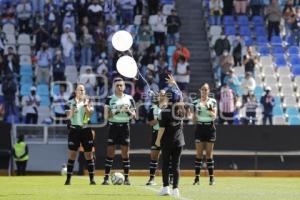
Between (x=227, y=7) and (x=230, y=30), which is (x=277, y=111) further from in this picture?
(x=227, y=7)

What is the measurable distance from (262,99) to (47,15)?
1029cm

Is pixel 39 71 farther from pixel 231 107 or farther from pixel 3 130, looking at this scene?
pixel 231 107

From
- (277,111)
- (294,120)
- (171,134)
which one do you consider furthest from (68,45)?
(171,134)

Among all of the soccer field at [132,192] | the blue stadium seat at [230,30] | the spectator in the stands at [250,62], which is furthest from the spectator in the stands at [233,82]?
the soccer field at [132,192]

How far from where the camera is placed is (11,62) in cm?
3731

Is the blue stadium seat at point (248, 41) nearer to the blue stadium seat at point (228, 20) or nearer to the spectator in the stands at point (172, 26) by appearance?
the blue stadium seat at point (228, 20)

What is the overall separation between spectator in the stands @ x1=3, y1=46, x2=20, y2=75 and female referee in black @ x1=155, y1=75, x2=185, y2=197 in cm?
1819

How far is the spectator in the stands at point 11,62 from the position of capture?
36.9 meters

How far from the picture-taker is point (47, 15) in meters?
39.5

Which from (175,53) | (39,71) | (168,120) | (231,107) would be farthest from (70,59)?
(168,120)

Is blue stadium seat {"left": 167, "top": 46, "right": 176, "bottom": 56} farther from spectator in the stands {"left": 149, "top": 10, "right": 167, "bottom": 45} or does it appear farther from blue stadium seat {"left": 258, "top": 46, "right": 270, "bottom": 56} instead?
blue stadium seat {"left": 258, "top": 46, "right": 270, "bottom": 56}

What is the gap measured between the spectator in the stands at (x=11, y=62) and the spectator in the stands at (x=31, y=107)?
168 centimetres

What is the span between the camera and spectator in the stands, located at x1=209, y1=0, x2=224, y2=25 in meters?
40.7

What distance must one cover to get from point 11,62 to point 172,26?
270 inches
